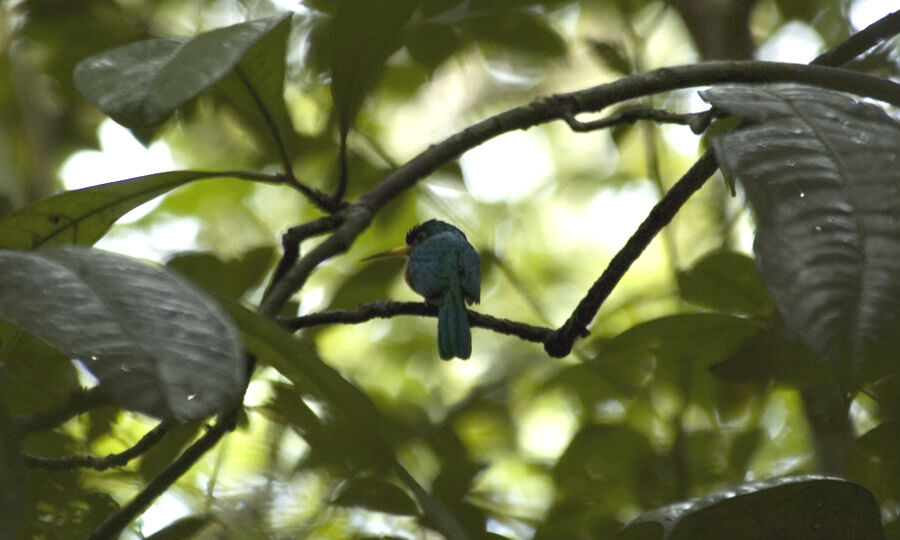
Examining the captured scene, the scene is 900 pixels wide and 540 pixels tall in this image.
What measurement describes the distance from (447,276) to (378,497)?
A: 143 centimetres

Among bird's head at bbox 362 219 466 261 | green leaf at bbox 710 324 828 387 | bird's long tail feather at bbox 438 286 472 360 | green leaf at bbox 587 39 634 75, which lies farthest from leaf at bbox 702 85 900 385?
bird's head at bbox 362 219 466 261

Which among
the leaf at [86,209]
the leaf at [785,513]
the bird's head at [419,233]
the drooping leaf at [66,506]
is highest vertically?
the leaf at [86,209]

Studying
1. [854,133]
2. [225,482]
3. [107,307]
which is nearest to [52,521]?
[225,482]

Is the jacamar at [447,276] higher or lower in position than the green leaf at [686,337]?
lower

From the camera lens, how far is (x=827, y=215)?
0.77 metres

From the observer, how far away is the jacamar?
2.57 m

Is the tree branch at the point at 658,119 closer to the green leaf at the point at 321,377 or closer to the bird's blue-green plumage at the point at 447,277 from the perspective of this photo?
the green leaf at the point at 321,377

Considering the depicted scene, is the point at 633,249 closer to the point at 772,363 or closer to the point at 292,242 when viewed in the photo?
the point at 772,363

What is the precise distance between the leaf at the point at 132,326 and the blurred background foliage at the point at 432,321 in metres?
0.19

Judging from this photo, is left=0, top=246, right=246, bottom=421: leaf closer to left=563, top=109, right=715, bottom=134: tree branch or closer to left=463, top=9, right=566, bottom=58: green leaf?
left=563, top=109, right=715, bottom=134: tree branch

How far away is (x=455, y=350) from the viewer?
2.53m

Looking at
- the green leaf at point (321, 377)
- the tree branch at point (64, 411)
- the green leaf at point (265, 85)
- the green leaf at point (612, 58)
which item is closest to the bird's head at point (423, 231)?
the green leaf at point (612, 58)

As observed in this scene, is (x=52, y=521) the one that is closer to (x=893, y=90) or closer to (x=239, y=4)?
(x=893, y=90)

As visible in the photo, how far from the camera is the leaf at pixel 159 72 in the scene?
1188mm
